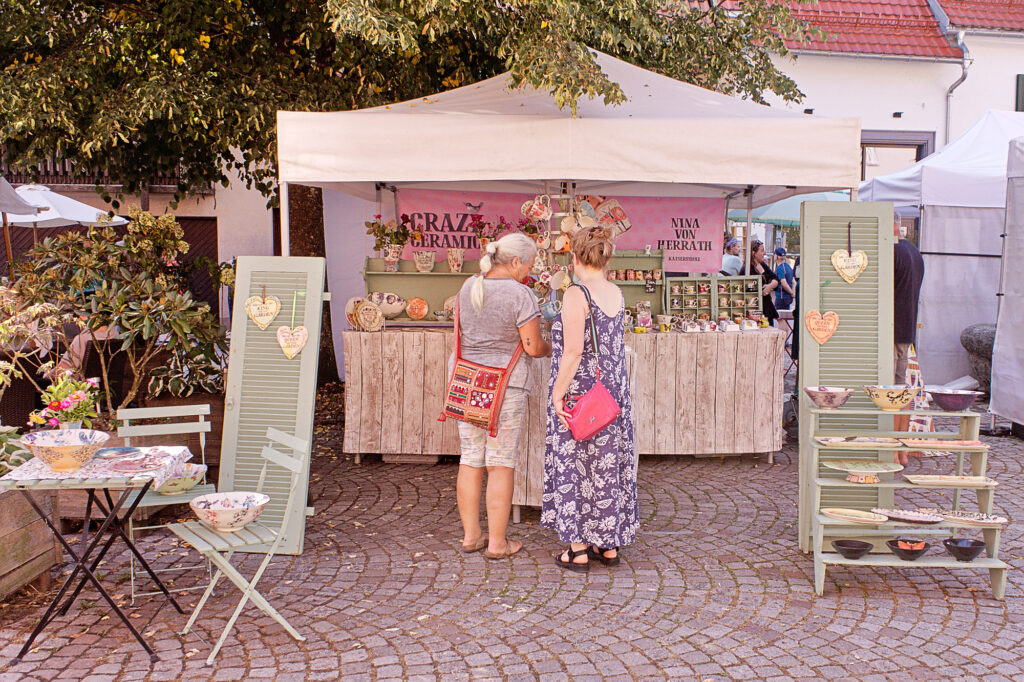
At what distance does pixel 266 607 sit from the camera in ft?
12.0

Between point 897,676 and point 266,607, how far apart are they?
8.41 ft

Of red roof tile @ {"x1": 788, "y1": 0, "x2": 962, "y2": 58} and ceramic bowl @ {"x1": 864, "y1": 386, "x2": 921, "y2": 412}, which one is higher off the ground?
red roof tile @ {"x1": 788, "y1": 0, "x2": 962, "y2": 58}

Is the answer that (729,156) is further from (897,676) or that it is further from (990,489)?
(897,676)

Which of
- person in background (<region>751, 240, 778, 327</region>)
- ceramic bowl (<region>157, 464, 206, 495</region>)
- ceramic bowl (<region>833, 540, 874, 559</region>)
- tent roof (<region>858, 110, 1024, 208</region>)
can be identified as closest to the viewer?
ceramic bowl (<region>833, 540, 874, 559</region>)

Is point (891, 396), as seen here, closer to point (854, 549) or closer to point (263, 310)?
point (854, 549)

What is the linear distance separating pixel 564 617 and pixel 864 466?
169 cm

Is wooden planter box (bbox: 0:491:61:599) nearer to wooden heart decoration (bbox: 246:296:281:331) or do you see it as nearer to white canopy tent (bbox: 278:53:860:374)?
wooden heart decoration (bbox: 246:296:281:331)

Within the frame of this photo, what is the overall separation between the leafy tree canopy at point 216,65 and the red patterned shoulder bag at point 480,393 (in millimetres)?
2789

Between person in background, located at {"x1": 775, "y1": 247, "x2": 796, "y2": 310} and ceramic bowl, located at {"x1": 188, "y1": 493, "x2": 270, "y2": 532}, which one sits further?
person in background, located at {"x1": 775, "y1": 247, "x2": 796, "y2": 310}

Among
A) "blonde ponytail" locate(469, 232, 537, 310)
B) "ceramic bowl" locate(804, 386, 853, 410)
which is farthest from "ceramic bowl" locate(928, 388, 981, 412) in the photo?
"blonde ponytail" locate(469, 232, 537, 310)

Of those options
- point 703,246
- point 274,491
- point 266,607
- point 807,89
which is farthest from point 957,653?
point 807,89

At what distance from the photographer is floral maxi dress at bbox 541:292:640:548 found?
4332mm

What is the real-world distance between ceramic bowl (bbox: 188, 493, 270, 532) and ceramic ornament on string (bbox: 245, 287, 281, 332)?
1349mm

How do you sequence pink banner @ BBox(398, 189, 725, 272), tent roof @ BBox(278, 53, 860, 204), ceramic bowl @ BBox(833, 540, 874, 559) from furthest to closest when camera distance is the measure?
pink banner @ BBox(398, 189, 725, 272) → tent roof @ BBox(278, 53, 860, 204) → ceramic bowl @ BBox(833, 540, 874, 559)
